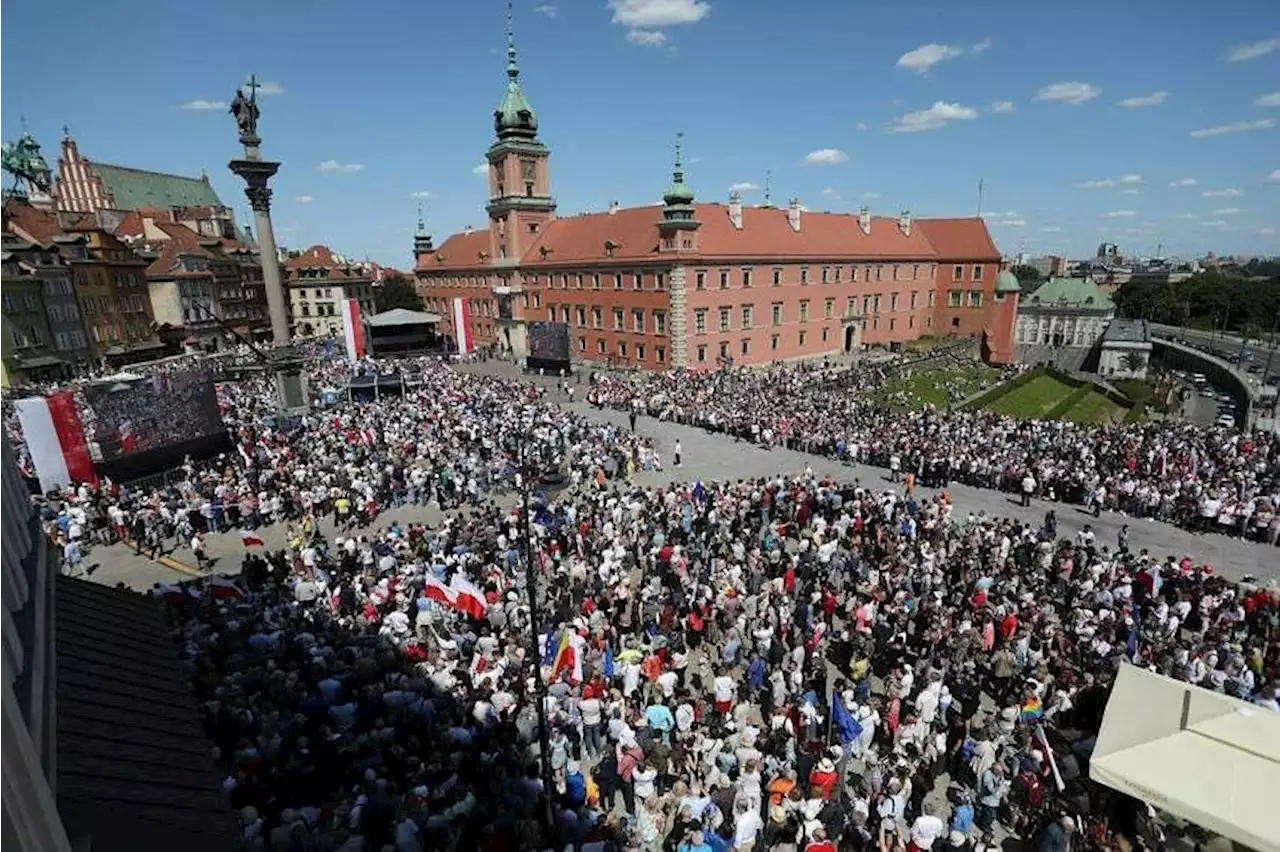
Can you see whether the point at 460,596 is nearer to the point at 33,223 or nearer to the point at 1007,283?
the point at 1007,283

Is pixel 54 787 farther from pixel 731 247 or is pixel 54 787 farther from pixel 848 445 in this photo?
pixel 731 247

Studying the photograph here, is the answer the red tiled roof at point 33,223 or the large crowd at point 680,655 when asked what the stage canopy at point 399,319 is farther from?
the large crowd at point 680,655

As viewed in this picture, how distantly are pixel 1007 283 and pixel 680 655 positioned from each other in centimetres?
6224

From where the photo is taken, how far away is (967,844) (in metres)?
8.62

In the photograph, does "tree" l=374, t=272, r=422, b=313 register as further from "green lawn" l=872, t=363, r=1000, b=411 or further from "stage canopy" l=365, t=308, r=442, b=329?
"green lawn" l=872, t=363, r=1000, b=411

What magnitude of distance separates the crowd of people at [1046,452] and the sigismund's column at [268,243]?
17698 millimetres

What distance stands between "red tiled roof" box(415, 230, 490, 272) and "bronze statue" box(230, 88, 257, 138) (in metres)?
35.0

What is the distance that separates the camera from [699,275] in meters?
49.1

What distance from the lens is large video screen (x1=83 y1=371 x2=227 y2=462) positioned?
2341 centimetres

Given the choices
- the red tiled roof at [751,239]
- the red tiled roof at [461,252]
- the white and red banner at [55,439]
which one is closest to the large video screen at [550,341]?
the red tiled roof at [751,239]

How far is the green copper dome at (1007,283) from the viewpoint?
60.9m

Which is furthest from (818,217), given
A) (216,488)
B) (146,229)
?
(146,229)

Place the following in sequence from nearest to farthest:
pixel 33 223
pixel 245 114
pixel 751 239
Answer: pixel 245 114, pixel 751 239, pixel 33 223

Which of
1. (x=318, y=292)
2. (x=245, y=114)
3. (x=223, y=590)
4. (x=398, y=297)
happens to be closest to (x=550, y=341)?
(x=245, y=114)
